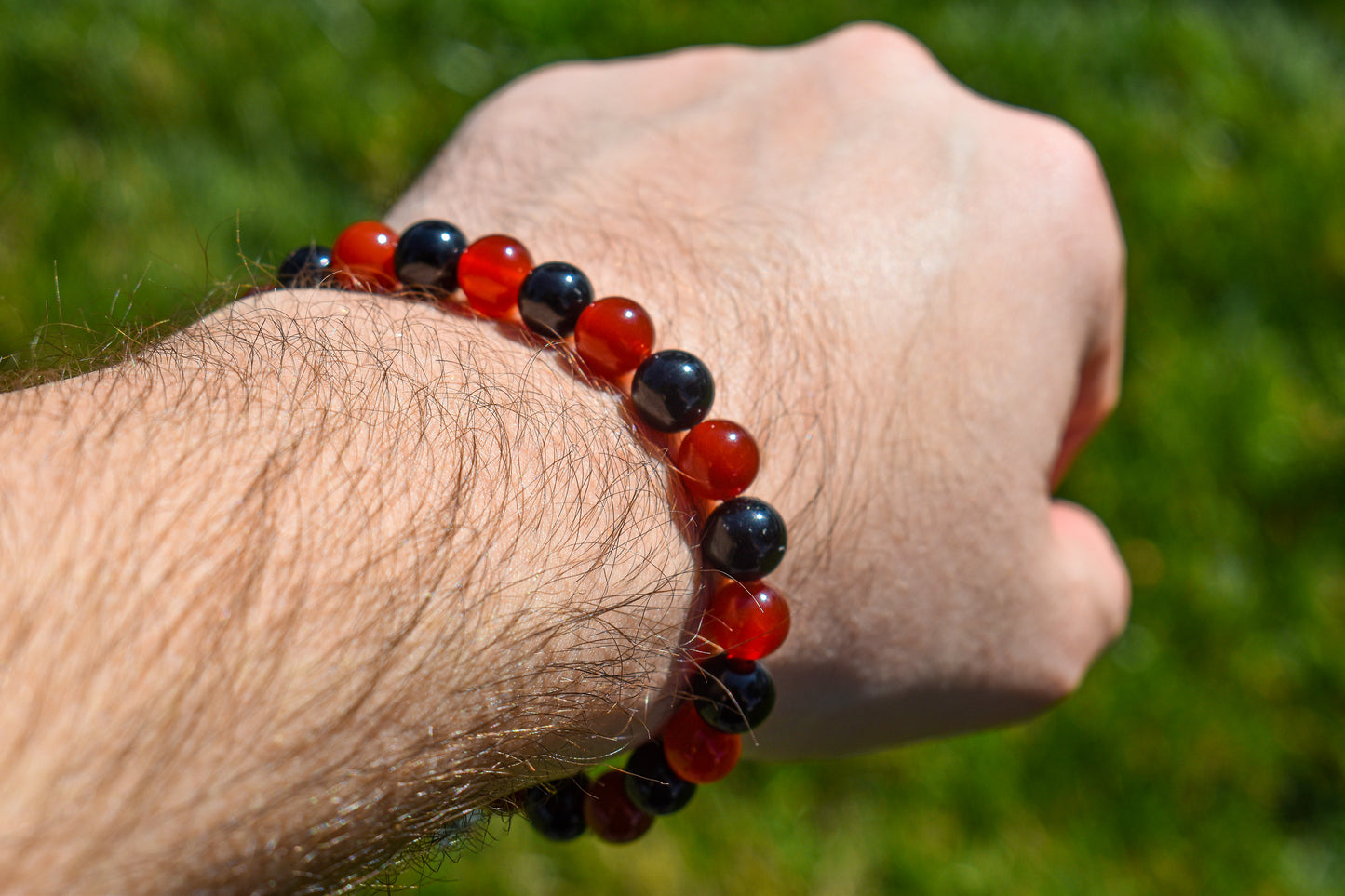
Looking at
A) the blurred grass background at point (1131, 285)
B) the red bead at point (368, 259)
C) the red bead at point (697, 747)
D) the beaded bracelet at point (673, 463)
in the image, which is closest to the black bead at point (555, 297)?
the beaded bracelet at point (673, 463)

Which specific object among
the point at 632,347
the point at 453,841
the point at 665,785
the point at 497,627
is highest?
the point at 632,347

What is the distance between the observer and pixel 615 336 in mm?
1229

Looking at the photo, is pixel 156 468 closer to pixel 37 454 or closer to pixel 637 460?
pixel 37 454

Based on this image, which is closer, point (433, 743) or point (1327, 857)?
point (433, 743)

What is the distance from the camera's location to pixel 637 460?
1.21m

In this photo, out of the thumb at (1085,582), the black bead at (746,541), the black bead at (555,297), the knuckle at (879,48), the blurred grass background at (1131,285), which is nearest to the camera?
the black bead at (746,541)

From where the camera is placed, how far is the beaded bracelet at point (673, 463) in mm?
1182

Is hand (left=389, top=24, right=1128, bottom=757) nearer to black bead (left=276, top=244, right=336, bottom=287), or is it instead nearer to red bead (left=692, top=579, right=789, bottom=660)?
red bead (left=692, top=579, right=789, bottom=660)

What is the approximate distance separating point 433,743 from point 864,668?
0.59 metres

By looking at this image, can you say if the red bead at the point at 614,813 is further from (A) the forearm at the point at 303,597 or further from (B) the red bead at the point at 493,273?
(B) the red bead at the point at 493,273

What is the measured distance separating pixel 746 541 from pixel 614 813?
43 centimetres

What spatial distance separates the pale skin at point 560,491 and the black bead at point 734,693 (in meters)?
0.04

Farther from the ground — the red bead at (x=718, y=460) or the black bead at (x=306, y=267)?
the black bead at (x=306, y=267)

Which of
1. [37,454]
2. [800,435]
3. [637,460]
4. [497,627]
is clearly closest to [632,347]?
[637,460]
